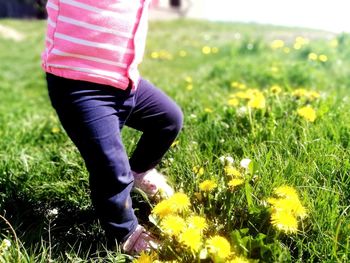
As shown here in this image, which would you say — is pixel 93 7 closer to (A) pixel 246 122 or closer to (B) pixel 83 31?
(B) pixel 83 31

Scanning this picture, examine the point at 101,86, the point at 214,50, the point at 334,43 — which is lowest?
the point at 214,50

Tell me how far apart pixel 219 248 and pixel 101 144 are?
1.99 ft

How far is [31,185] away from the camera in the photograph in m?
2.36

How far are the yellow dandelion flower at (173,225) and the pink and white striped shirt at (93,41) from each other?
61 cm

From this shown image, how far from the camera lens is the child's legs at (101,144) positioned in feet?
5.94

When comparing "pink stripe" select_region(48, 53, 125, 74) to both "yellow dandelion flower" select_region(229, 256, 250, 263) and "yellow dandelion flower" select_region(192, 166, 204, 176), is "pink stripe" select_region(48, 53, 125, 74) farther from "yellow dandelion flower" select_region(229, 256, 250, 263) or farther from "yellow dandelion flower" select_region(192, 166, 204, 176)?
"yellow dandelion flower" select_region(229, 256, 250, 263)

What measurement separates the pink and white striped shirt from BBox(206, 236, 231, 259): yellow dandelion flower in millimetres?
750

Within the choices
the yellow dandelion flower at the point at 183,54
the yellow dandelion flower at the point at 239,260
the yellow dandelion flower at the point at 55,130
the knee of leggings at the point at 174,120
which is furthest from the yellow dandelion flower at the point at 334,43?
the yellow dandelion flower at the point at 239,260

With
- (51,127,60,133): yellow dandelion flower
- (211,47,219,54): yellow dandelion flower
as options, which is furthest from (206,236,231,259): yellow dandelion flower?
(211,47,219,54): yellow dandelion flower

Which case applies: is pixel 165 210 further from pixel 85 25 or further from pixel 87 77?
pixel 85 25

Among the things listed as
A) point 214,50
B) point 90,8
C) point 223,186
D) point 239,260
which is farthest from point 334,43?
point 239,260

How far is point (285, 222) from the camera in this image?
1517mm

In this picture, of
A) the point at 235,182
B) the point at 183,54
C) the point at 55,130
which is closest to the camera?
the point at 235,182

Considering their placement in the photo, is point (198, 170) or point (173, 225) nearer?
point (173, 225)
